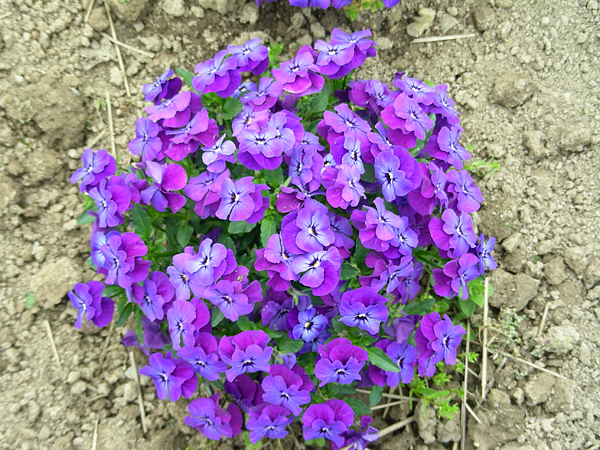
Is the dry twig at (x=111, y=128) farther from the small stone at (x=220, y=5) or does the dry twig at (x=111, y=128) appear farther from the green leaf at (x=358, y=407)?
the green leaf at (x=358, y=407)

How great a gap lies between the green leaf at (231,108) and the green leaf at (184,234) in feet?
2.30

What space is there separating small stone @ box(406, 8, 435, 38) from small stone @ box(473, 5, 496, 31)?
0.38 metres

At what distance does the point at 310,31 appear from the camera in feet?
14.0

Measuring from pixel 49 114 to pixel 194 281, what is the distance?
2.15m

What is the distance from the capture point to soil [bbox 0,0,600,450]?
353 centimetres

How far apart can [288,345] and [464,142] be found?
235 cm

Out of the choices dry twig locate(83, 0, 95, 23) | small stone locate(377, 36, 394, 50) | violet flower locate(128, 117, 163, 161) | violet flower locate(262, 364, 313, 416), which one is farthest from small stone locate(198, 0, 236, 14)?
violet flower locate(262, 364, 313, 416)

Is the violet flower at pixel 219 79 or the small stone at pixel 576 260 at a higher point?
the violet flower at pixel 219 79

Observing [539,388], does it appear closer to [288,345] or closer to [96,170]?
[288,345]

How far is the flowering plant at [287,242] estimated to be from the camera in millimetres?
2629

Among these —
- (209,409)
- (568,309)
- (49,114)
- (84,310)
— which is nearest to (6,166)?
(49,114)

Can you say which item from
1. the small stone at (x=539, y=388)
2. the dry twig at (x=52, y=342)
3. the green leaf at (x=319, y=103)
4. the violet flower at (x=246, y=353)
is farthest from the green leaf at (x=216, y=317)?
the small stone at (x=539, y=388)

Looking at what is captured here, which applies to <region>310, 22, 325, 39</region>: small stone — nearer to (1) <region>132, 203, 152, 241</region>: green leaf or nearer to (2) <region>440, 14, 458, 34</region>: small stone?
(2) <region>440, 14, 458, 34</region>: small stone

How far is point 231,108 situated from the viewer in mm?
3125
